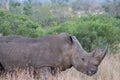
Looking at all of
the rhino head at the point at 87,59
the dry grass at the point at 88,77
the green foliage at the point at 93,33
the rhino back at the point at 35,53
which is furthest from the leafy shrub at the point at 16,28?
the rhino head at the point at 87,59

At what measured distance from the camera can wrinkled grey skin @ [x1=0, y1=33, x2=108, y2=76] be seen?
963 centimetres

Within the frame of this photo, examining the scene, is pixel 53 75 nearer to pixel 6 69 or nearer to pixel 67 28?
pixel 6 69

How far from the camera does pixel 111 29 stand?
1529cm

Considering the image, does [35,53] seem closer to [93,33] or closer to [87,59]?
[87,59]

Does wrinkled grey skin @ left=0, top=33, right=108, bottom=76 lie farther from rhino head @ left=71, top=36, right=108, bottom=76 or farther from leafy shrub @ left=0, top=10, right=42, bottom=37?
leafy shrub @ left=0, top=10, right=42, bottom=37

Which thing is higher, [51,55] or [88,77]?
[51,55]

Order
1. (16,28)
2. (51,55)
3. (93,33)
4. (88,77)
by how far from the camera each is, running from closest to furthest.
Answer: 1. (51,55)
2. (88,77)
3. (93,33)
4. (16,28)

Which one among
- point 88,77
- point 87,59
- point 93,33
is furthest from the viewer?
point 93,33

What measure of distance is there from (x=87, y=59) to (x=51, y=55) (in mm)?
821

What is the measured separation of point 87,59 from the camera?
962cm

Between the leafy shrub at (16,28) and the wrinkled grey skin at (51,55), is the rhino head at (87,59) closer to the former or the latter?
the wrinkled grey skin at (51,55)

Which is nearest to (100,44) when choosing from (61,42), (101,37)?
(101,37)

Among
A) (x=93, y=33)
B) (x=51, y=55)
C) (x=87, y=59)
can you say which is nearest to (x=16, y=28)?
(x=93, y=33)

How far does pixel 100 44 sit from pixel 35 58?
4735mm
